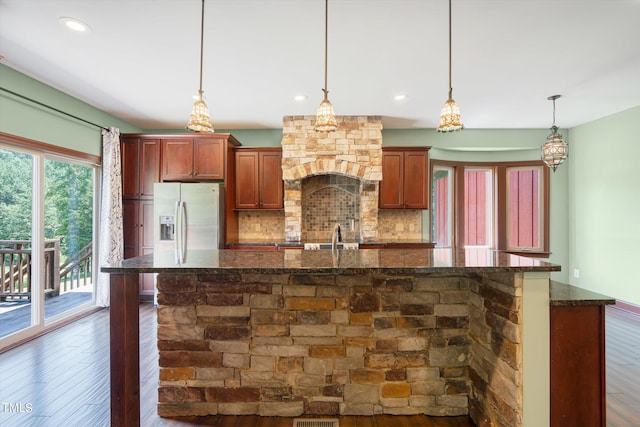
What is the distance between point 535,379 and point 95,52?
4.05m

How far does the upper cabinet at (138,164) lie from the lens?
4465 mm

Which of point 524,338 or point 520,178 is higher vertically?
point 520,178

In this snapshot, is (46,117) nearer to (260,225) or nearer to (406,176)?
(260,225)

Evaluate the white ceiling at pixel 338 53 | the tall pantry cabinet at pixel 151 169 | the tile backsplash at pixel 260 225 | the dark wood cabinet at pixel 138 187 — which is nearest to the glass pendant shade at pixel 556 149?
the white ceiling at pixel 338 53

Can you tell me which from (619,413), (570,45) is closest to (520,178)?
(570,45)

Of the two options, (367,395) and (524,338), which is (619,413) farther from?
(367,395)

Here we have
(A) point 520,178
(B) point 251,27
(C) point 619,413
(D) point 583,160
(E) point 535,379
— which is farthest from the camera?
(A) point 520,178

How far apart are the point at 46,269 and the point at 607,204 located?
7.44 m

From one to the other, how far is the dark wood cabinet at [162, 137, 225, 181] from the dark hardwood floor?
2.15m

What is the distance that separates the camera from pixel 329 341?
1.92 metres

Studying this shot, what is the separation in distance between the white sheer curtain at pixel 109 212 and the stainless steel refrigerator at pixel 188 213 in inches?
22.5

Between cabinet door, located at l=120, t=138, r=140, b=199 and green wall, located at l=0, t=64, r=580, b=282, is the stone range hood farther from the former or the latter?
cabinet door, located at l=120, t=138, r=140, b=199

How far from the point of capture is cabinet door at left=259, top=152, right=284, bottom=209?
4664 millimetres

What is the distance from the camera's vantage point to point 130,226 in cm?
446
